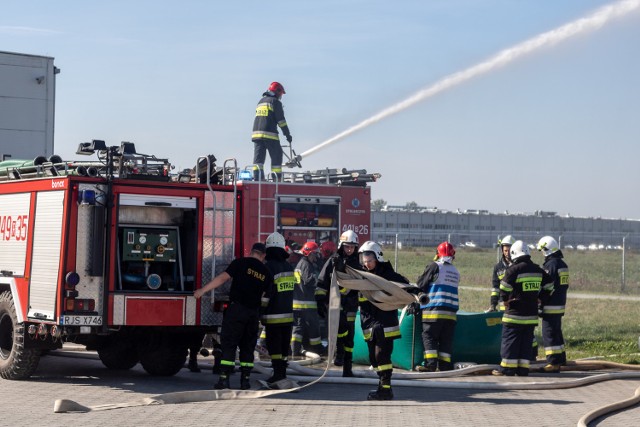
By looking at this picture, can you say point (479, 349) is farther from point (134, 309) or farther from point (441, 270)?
point (134, 309)

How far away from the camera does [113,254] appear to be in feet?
36.5

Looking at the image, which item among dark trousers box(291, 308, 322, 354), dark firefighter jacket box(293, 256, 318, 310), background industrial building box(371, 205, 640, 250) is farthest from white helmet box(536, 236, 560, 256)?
background industrial building box(371, 205, 640, 250)

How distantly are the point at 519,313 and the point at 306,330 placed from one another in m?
3.28

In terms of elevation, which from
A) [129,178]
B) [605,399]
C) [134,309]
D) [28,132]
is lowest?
[605,399]

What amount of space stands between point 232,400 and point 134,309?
1580 millimetres

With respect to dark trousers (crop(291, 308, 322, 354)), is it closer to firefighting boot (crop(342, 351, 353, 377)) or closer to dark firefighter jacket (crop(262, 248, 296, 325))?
firefighting boot (crop(342, 351, 353, 377))

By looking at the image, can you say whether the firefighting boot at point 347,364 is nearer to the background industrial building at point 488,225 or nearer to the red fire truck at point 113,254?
the red fire truck at point 113,254

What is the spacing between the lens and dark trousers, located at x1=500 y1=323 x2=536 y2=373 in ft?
41.4

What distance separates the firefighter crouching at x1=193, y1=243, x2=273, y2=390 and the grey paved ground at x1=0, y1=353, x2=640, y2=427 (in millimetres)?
593

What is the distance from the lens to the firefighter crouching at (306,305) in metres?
14.5

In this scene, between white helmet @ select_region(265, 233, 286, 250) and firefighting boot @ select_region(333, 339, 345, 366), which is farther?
firefighting boot @ select_region(333, 339, 345, 366)

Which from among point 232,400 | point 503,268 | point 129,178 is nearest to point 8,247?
point 129,178

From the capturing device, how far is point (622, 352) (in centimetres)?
1562

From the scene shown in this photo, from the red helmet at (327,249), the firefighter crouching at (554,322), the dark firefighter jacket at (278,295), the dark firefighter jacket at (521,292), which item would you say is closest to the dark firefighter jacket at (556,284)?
the firefighter crouching at (554,322)
